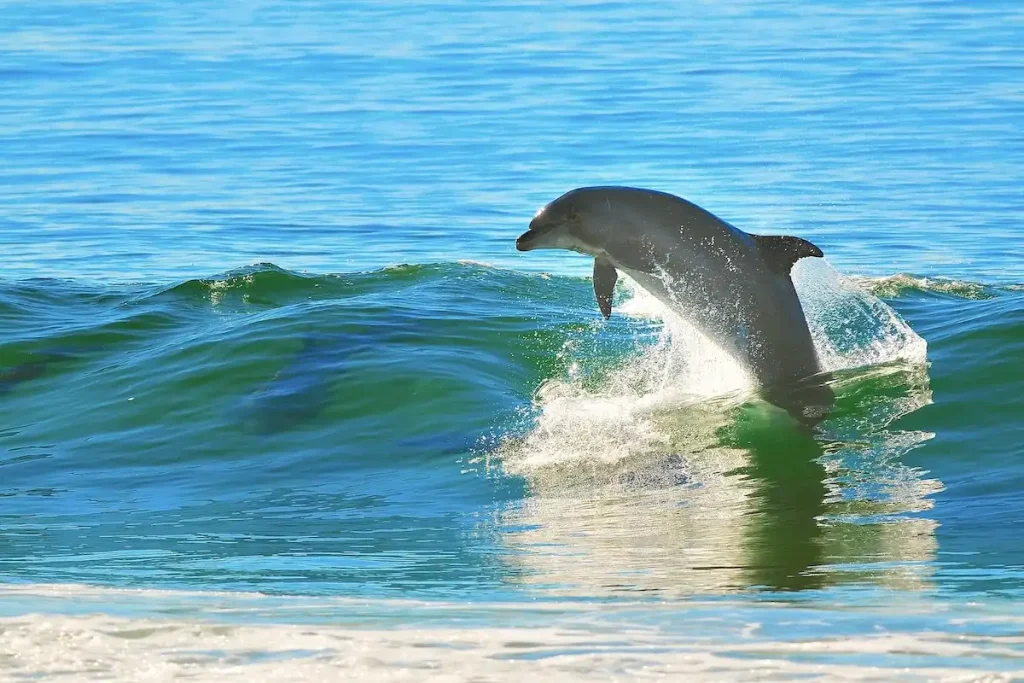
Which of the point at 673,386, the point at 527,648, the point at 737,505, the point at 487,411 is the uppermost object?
the point at 673,386

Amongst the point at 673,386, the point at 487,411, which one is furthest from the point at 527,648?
the point at 673,386

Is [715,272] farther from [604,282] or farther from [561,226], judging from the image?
[561,226]

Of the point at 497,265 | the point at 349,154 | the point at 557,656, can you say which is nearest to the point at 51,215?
the point at 349,154

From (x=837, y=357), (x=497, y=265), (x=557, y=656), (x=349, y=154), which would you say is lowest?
(x=557, y=656)

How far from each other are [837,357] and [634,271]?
82.3 inches

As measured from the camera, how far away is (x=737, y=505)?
9.66 meters

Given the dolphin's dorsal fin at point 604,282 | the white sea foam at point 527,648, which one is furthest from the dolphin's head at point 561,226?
the white sea foam at point 527,648

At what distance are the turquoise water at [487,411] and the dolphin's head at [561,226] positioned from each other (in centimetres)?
128

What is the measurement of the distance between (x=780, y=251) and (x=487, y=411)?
267 cm

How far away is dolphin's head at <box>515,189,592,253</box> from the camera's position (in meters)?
12.1

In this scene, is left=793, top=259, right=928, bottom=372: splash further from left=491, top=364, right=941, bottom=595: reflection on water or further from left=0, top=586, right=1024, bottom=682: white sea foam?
left=0, top=586, right=1024, bottom=682: white sea foam

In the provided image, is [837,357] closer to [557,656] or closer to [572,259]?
[557,656]

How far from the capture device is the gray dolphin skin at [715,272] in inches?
455

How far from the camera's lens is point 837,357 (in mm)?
13094
